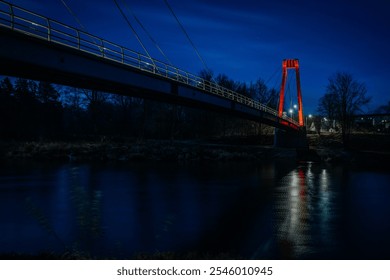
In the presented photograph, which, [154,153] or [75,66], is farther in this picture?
[154,153]

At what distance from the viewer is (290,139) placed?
6475cm

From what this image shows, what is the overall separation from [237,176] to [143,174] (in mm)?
8741

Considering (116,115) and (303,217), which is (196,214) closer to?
(303,217)

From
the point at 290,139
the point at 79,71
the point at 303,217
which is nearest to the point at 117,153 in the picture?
the point at 79,71

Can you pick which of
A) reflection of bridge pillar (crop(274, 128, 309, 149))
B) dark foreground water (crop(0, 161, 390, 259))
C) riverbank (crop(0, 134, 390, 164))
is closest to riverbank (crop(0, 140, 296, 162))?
riverbank (crop(0, 134, 390, 164))

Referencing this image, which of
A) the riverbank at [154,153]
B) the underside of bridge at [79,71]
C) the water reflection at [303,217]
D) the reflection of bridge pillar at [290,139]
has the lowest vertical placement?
the water reflection at [303,217]

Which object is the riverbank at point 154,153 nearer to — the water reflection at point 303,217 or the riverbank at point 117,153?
the riverbank at point 117,153

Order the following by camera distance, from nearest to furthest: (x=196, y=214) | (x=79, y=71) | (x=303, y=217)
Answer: (x=303, y=217) < (x=196, y=214) < (x=79, y=71)

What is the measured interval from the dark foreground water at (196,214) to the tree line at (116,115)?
128ft

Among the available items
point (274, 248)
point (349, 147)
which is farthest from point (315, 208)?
point (349, 147)

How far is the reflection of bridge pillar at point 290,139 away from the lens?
6450cm

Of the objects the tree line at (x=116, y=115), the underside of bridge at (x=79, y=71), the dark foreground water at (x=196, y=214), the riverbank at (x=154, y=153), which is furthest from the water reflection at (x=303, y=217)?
the tree line at (x=116, y=115)

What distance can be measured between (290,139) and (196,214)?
4822 centimetres

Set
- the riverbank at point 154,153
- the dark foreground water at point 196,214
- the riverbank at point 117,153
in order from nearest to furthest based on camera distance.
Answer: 1. the dark foreground water at point 196,214
2. the riverbank at point 117,153
3. the riverbank at point 154,153
